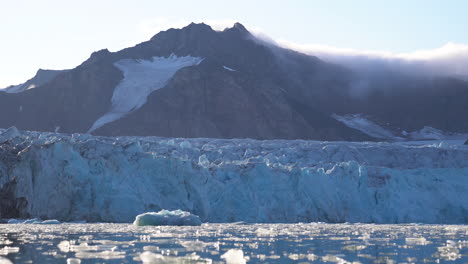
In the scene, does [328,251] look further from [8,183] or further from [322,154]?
[322,154]

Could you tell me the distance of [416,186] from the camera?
42.4m

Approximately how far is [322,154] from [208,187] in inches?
686

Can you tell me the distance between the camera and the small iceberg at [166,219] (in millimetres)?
29016

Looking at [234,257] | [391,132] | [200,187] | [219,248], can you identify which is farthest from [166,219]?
[391,132]

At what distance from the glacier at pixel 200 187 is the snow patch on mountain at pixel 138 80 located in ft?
192

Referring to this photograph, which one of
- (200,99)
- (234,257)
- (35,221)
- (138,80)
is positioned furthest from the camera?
(138,80)

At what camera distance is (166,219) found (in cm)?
2902

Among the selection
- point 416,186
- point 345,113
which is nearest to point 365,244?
point 416,186

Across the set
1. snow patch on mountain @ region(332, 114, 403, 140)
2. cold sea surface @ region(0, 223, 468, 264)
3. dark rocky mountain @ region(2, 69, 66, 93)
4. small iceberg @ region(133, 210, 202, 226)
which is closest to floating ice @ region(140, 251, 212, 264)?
cold sea surface @ region(0, 223, 468, 264)

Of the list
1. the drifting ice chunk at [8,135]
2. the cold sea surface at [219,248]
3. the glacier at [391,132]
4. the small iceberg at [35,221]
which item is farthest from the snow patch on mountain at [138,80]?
the cold sea surface at [219,248]

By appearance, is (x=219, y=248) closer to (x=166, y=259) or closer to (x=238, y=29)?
(x=166, y=259)

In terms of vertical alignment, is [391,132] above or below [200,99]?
below

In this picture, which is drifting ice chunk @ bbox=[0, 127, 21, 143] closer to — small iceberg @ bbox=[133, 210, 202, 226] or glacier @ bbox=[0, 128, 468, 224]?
glacier @ bbox=[0, 128, 468, 224]

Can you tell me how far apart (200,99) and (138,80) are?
12470 millimetres
